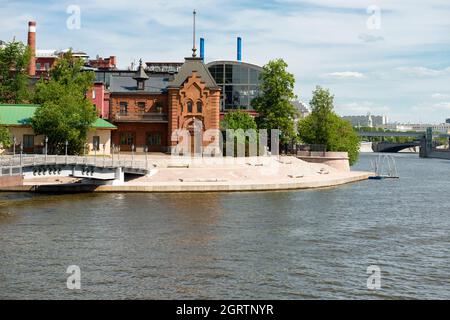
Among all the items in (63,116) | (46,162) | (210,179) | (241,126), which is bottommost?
(210,179)

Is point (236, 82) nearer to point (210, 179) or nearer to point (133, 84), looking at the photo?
point (133, 84)

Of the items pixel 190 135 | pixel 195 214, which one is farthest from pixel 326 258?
pixel 190 135

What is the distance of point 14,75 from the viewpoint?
9662cm

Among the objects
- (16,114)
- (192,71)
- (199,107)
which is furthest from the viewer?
(192,71)

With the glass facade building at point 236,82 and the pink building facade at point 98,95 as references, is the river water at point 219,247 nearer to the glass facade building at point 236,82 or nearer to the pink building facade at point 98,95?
the pink building facade at point 98,95

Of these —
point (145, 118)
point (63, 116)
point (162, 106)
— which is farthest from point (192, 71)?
point (63, 116)

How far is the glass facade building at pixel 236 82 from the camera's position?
108 meters

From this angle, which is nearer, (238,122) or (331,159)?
(238,122)

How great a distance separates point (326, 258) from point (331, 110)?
78.4 m

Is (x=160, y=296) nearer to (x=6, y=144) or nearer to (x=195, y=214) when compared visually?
(x=195, y=214)

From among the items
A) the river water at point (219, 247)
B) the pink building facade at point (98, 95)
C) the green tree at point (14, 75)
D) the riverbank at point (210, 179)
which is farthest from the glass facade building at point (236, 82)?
the river water at point (219, 247)

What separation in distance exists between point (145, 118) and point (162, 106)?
3.03 meters

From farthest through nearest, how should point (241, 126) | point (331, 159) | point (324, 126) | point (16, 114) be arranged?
1. point (324, 126)
2. point (331, 159)
3. point (241, 126)
4. point (16, 114)

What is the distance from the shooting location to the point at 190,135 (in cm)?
9094
